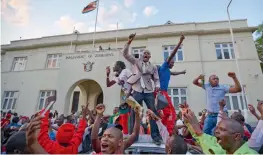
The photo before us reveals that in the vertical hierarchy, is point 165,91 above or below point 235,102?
below

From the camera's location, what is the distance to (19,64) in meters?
16.2

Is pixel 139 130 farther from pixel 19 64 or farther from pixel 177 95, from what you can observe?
pixel 19 64

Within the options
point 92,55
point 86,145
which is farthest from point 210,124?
point 92,55

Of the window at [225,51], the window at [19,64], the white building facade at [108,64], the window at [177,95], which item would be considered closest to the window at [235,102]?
the white building facade at [108,64]

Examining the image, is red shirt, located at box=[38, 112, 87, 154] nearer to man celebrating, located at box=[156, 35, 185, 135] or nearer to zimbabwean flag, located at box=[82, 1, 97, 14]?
man celebrating, located at box=[156, 35, 185, 135]

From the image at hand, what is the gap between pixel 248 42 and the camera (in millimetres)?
12172

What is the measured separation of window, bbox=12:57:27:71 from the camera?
16.1 meters

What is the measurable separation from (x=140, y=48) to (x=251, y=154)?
42.7ft

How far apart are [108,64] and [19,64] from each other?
34.9 ft

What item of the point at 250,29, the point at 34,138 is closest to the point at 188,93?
the point at 250,29

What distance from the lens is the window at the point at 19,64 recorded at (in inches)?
632

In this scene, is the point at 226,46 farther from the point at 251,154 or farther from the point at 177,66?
the point at 251,154

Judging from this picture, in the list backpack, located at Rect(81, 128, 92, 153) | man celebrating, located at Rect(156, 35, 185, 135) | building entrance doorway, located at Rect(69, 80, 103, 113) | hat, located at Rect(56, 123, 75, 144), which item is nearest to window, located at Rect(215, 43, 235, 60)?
building entrance doorway, located at Rect(69, 80, 103, 113)

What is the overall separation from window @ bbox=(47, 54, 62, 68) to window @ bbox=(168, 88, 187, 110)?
406 inches
